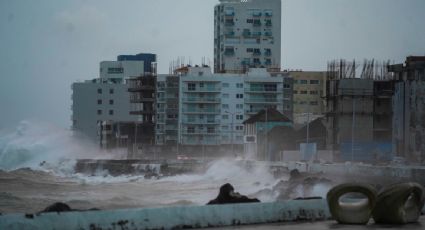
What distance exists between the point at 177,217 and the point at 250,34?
4958 inches

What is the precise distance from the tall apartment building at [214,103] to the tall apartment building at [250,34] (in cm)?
2135

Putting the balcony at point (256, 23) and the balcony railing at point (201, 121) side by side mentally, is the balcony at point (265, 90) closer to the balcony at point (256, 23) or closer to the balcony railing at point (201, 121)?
the balcony railing at point (201, 121)

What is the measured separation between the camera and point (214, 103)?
11794cm

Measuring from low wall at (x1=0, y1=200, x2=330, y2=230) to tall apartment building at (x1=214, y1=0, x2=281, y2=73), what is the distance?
396 feet

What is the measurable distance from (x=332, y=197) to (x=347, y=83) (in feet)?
202

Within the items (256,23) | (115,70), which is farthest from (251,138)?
(115,70)

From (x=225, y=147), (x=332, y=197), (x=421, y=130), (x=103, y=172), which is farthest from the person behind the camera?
(x=225, y=147)

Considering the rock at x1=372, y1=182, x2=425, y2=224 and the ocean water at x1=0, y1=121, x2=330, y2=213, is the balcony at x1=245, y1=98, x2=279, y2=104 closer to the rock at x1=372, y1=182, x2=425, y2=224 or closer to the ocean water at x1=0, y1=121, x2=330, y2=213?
the ocean water at x1=0, y1=121, x2=330, y2=213

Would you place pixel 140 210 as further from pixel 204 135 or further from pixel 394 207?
pixel 204 135

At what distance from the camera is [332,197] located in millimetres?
18344

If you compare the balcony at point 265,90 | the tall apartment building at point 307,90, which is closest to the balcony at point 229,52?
the tall apartment building at point 307,90

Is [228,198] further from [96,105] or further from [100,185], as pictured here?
[96,105]

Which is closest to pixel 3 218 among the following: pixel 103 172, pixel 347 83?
pixel 347 83

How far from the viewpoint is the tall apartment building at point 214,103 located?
117 m
